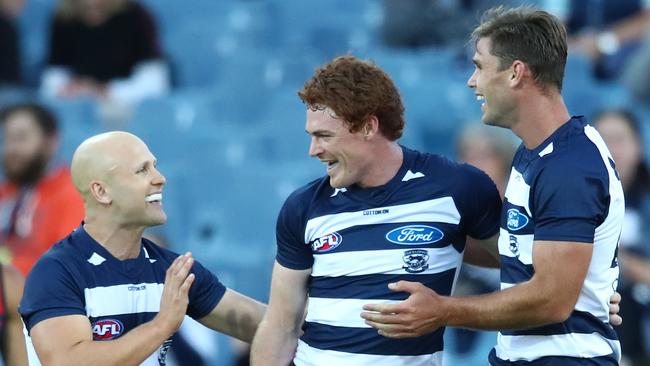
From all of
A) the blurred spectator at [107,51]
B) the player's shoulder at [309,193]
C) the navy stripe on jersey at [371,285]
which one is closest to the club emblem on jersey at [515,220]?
the navy stripe on jersey at [371,285]

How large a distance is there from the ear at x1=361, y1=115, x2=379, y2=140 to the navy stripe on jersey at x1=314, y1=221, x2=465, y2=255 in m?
0.30

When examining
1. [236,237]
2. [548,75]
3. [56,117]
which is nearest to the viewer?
[548,75]

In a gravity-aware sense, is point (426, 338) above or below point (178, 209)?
below

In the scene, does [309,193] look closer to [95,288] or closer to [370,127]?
[370,127]

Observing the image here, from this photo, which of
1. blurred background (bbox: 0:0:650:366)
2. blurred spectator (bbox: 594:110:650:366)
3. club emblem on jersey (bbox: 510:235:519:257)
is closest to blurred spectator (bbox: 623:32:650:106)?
blurred background (bbox: 0:0:650:366)

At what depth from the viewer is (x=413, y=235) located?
3.99m

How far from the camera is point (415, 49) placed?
8258 millimetres

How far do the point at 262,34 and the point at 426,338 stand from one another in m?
5.50

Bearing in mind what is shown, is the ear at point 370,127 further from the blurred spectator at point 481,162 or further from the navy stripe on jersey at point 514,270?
the blurred spectator at point 481,162

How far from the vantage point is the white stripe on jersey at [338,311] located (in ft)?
13.1

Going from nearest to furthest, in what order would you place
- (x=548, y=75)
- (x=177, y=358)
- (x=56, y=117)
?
1. (x=548, y=75)
2. (x=177, y=358)
3. (x=56, y=117)

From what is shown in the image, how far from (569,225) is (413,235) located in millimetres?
630

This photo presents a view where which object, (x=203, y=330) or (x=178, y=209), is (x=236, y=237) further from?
(x=203, y=330)

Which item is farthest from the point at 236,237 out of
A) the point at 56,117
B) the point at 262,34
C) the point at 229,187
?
the point at 262,34
